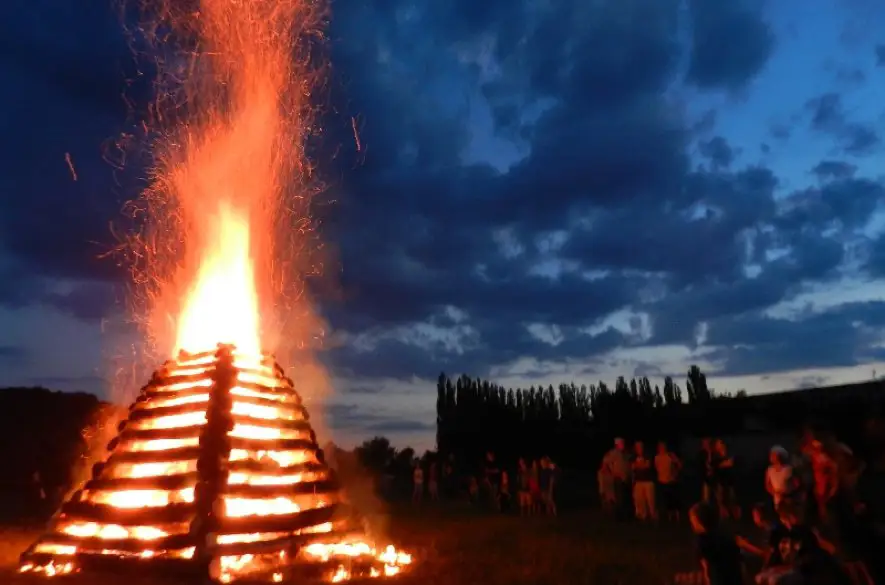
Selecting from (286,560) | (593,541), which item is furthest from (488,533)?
(286,560)

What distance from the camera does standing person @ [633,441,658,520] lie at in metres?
16.1

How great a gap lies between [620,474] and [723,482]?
8.40ft

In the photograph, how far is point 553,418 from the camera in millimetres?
51000

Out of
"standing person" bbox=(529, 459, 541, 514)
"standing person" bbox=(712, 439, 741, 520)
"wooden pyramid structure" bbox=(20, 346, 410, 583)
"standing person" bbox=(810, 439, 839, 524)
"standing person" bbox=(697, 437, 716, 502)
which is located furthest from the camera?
"standing person" bbox=(529, 459, 541, 514)

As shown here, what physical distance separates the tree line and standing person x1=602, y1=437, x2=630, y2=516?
57.0ft

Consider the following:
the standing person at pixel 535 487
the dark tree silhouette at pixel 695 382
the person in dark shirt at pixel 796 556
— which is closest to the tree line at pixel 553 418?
the dark tree silhouette at pixel 695 382

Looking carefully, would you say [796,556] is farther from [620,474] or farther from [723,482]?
[620,474]

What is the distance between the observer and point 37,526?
1573cm

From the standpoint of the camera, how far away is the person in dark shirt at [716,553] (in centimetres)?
630

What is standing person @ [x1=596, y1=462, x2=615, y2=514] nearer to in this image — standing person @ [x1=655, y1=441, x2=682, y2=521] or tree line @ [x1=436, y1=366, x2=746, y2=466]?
standing person @ [x1=655, y1=441, x2=682, y2=521]

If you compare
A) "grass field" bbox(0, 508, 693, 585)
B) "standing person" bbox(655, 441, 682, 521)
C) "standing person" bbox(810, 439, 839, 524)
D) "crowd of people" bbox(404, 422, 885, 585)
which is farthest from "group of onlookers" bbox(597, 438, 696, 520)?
"standing person" bbox(810, 439, 839, 524)

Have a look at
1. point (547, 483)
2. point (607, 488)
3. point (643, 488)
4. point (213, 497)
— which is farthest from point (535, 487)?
point (213, 497)

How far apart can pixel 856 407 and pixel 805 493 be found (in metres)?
18.3

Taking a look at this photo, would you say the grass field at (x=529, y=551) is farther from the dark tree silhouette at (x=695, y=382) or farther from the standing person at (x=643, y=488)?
the dark tree silhouette at (x=695, y=382)
